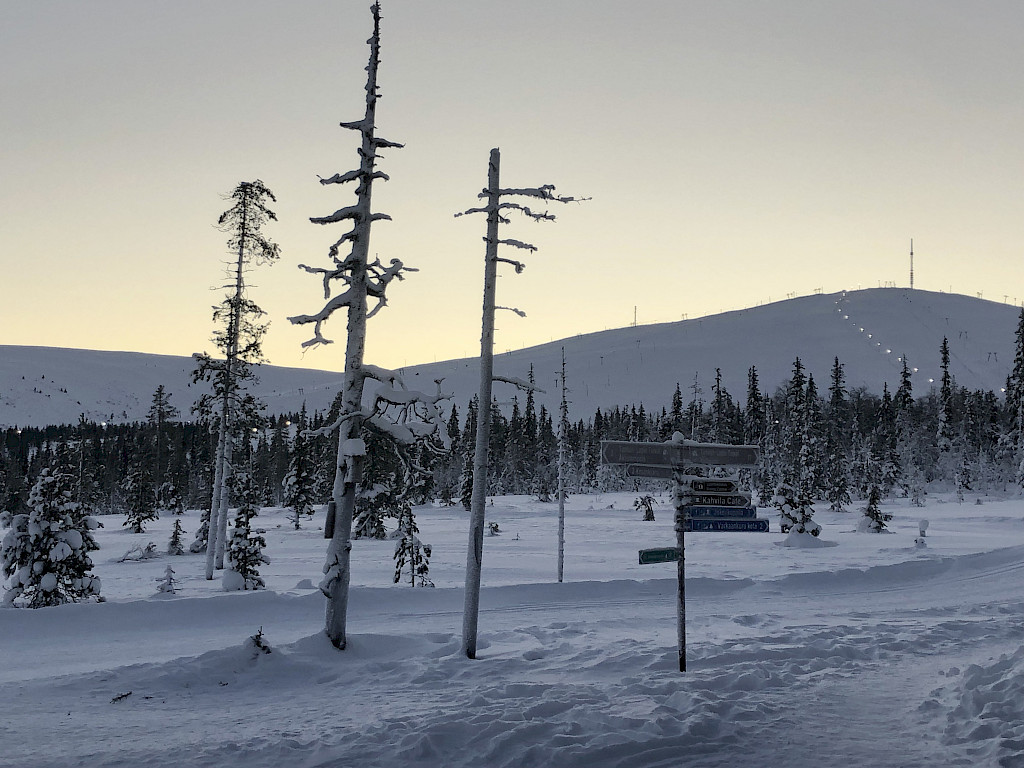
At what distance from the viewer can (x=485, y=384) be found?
12953 mm

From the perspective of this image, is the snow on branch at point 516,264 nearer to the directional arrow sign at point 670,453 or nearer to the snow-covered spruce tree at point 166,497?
the directional arrow sign at point 670,453

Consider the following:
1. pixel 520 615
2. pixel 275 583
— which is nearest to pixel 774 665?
pixel 520 615

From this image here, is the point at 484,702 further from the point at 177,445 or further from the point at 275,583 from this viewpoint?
the point at 177,445

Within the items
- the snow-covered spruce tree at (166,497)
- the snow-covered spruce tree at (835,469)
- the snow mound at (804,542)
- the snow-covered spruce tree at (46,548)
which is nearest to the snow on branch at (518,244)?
the snow-covered spruce tree at (46,548)

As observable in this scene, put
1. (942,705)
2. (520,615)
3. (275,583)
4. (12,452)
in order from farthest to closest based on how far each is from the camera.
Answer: (12,452) → (275,583) → (520,615) → (942,705)

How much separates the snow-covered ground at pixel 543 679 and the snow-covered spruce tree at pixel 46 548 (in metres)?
2.50

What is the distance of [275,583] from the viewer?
84.2 ft

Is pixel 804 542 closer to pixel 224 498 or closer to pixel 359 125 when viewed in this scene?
pixel 224 498

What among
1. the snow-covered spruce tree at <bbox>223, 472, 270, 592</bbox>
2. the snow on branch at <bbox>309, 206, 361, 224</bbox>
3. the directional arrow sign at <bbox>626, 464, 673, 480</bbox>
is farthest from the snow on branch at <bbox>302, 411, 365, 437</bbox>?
the snow-covered spruce tree at <bbox>223, 472, 270, 592</bbox>

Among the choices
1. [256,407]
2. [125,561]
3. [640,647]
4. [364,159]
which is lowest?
[125,561]

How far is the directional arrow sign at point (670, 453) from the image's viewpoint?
10.7m

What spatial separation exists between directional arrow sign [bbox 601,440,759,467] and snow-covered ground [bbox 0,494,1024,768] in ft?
9.68

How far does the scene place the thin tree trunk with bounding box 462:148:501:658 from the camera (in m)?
12.4

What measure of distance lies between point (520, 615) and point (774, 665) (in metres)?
7.51
